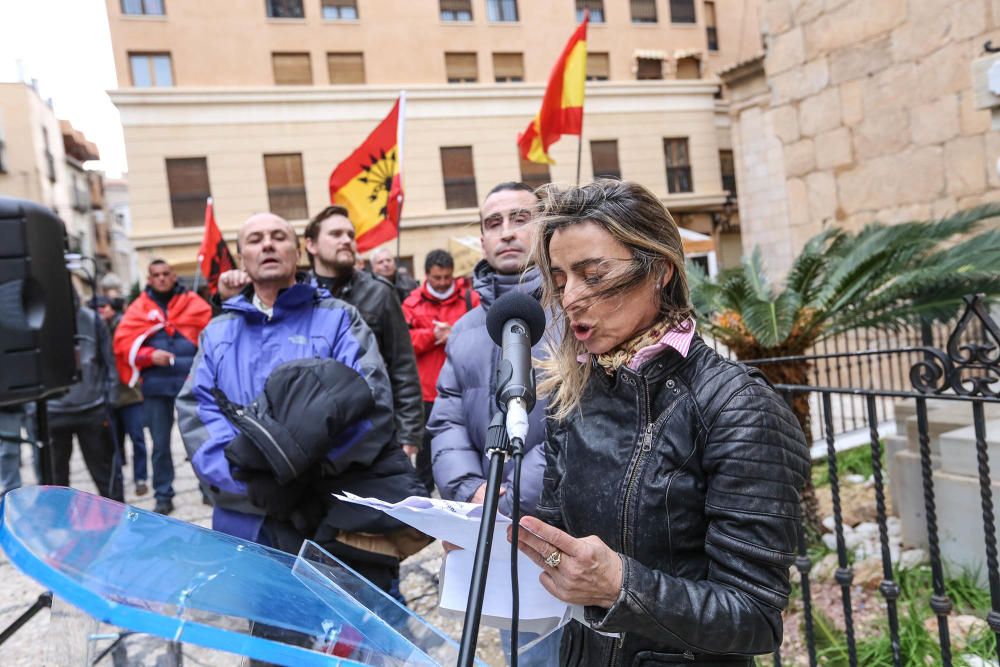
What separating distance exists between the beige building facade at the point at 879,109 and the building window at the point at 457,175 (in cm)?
1397

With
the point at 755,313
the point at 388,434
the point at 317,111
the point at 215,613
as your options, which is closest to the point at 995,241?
the point at 755,313

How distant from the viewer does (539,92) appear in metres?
23.0

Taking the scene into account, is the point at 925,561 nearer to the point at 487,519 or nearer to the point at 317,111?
the point at 487,519

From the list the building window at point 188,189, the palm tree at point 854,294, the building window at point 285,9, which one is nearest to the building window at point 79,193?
the building window at point 188,189

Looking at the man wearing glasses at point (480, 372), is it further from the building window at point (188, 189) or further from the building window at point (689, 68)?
the building window at point (689, 68)

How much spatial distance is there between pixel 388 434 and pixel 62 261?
171cm

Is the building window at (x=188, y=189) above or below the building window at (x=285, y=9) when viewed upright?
below

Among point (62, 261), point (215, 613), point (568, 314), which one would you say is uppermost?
point (62, 261)

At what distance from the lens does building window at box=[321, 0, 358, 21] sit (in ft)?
74.0

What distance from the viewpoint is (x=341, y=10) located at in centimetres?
2269

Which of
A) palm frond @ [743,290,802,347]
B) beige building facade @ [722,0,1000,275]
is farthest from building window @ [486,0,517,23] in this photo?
palm frond @ [743,290,802,347]

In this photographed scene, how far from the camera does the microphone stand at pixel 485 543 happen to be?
2.98ft

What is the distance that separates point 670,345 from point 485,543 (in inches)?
24.4

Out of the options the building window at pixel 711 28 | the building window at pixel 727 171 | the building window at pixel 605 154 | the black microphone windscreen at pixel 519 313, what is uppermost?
the building window at pixel 711 28
